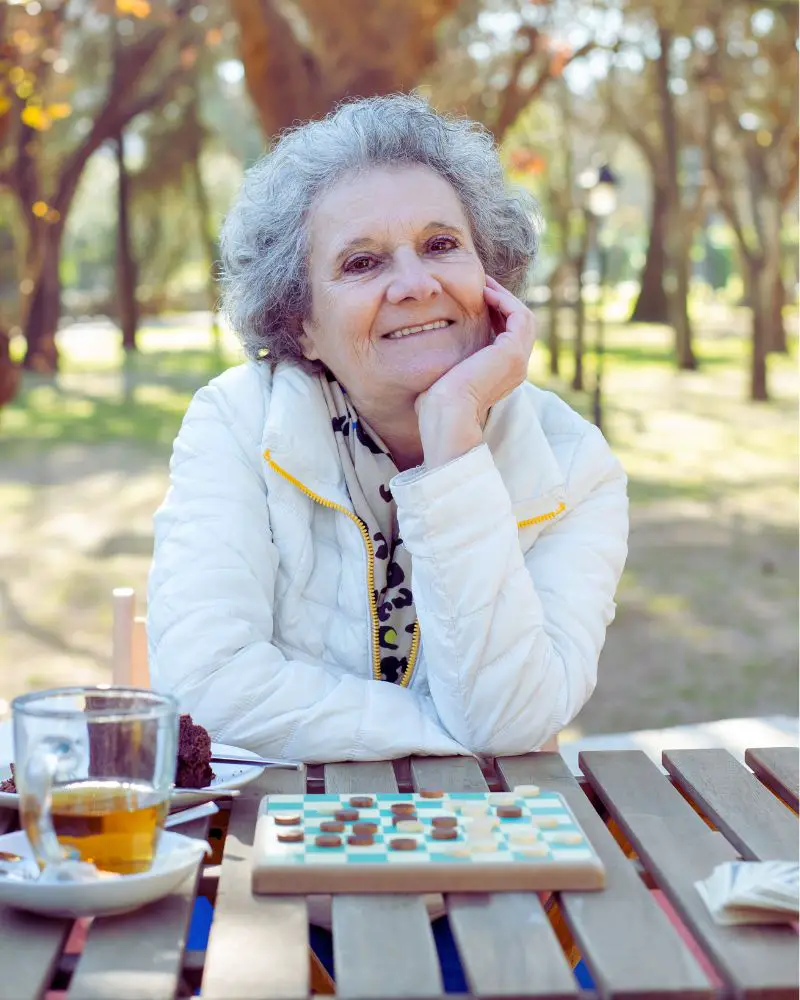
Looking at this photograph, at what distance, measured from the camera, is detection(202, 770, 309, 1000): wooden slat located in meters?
1.24

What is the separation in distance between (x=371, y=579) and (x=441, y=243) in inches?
23.3

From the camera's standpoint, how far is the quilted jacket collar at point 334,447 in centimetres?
241

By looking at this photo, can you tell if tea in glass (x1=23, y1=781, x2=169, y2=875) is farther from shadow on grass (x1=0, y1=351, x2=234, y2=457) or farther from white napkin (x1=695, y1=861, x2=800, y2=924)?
shadow on grass (x1=0, y1=351, x2=234, y2=457)

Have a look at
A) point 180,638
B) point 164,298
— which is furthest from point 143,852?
point 164,298

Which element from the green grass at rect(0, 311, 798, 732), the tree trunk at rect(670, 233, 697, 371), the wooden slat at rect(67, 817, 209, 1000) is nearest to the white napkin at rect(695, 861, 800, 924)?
the wooden slat at rect(67, 817, 209, 1000)

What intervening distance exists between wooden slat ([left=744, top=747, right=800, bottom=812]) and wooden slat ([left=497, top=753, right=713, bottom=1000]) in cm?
35

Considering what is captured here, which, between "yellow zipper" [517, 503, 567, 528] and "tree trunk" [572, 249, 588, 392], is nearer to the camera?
"yellow zipper" [517, 503, 567, 528]

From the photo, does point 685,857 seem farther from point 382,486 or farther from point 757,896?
point 382,486

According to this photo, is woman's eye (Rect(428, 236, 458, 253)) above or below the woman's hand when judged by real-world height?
above

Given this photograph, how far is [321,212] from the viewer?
2.49 m

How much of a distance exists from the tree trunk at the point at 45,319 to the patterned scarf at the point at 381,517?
56.8 feet

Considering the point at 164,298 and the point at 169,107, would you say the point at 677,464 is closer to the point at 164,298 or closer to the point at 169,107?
the point at 169,107

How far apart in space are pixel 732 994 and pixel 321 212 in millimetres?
1612

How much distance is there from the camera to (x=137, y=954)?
1.30 meters
